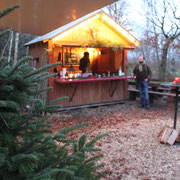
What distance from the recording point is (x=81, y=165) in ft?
6.30

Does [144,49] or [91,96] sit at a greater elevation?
[144,49]

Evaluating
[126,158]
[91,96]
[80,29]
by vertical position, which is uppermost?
[80,29]

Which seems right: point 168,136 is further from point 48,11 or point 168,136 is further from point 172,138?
point 48,11

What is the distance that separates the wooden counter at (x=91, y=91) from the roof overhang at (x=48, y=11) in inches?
154

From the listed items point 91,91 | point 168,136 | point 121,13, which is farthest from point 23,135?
point 121,13

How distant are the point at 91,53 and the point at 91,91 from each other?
9.74 feet

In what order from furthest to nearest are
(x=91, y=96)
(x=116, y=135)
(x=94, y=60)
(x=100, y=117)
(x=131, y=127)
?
1. (x=94, y=60)
2. (x=91, y=96)
3. (x=100, y=117)
4. (x=131, y=127)
5. (x=116, y=135)

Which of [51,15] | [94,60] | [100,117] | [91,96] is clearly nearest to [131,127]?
[100,117]

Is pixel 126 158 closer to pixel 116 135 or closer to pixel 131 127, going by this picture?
pixel 116 135

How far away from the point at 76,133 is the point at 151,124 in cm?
259

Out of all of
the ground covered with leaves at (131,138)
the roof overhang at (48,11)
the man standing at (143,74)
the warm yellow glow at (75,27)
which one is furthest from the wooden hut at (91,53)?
the roof overhang at (48,11)

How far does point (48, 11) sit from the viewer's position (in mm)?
3676

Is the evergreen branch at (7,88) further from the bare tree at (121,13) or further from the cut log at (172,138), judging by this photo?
the bare tree at (121,13)

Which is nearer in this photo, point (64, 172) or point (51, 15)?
point (64, 172)
